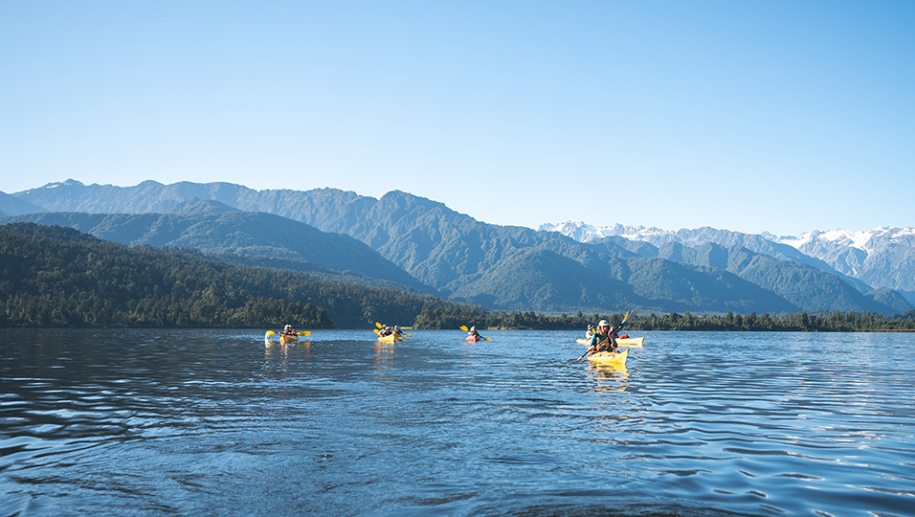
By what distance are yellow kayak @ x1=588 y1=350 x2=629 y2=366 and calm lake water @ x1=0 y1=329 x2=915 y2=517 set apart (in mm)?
12296

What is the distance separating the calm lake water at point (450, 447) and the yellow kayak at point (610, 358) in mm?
12296

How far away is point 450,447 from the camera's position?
2152 cm

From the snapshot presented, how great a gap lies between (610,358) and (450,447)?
121ft

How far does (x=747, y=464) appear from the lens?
1911 centimetres

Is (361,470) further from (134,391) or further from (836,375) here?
(836,375)

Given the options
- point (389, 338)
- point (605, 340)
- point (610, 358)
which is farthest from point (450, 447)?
point (389, 338)

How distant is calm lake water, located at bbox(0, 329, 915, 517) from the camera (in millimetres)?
Answer: 15523

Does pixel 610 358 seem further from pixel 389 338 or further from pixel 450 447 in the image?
pixel 389 338

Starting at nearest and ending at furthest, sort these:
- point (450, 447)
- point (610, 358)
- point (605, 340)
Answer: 1. point (450, 447)
2. point (610, 358)
3. point (605, 340)

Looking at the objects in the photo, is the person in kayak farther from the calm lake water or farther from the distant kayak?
the distant kayak

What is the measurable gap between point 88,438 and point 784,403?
104ft

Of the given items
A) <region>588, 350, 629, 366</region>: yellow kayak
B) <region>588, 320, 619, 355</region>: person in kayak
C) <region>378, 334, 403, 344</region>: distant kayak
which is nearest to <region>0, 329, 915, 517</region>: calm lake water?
<region>588, 350, 629, 366</region>: yellow kayak

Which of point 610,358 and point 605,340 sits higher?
point 605,340

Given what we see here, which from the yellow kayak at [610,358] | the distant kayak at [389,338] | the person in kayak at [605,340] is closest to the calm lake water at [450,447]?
the yellow kayak at [610,358]
